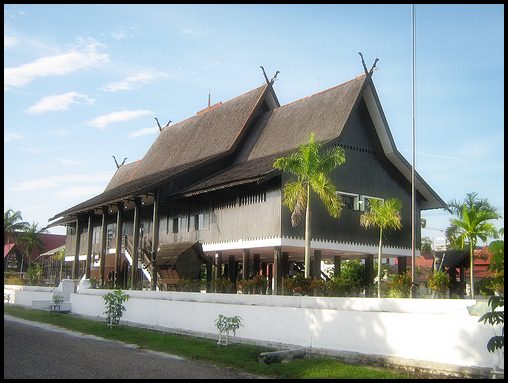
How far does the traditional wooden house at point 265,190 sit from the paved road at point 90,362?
752 cm

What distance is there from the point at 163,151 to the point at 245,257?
11.9 m

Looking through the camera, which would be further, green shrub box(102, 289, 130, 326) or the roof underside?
the roof underside

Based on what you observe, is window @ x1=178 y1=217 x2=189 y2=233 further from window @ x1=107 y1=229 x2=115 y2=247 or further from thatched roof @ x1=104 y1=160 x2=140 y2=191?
thatched roof @ x1=104 y1=160 x2=140 y2=191

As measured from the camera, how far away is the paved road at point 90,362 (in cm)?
1099

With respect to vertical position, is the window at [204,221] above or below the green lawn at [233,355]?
above

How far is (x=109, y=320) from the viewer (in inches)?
822

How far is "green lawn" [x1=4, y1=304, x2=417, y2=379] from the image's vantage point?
1149 cm

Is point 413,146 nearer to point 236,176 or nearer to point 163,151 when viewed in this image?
point 236,176

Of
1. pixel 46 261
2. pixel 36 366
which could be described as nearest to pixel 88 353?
pixel 36 366

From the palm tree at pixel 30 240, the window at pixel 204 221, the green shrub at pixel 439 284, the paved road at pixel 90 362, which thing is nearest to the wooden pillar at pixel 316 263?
the window at pixel 204 221

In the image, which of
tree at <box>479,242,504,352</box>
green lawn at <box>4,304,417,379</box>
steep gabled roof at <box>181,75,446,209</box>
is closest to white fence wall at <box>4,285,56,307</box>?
green lawn at <box>4,304,417,379</box>

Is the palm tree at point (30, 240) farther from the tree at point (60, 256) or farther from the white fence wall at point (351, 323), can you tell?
the white fence wall at point (351, 323)

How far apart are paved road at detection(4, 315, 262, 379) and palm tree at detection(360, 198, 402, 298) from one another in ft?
38.7

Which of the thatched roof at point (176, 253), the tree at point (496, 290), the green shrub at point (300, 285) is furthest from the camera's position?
the thatched roof at point (176, 253)
